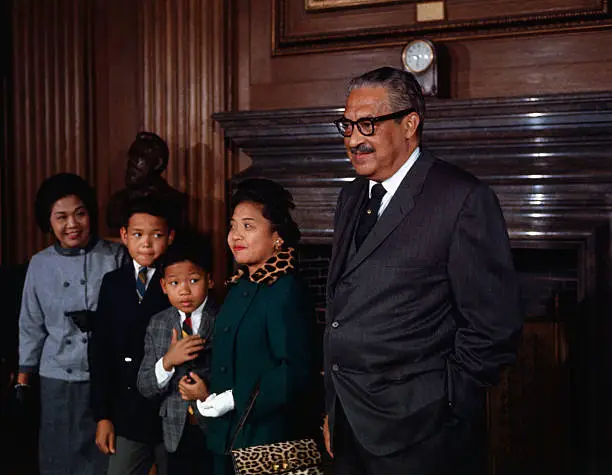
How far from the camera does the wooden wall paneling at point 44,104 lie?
4109mm

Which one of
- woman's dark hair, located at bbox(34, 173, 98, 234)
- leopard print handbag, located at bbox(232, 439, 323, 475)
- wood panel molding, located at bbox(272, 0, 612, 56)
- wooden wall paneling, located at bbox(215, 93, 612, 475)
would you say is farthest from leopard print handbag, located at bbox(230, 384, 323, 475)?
wood panel molding, located at bbox(272, 0, 612, 56)

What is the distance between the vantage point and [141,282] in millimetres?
3012

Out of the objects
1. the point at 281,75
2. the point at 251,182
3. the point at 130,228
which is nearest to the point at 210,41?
the point at 281,75

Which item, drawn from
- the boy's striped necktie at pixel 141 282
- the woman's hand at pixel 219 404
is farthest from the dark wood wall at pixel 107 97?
the woman's hand at pixel 219 404

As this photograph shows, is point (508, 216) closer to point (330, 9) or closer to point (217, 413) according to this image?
point (330, 9)

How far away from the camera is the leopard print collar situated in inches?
99.1

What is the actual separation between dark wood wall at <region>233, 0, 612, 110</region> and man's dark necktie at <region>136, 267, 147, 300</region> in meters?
1.07

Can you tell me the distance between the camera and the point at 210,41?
3.79 metres

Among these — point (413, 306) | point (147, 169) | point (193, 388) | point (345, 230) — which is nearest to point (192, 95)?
point (147, 169)

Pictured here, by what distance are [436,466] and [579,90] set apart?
180cm

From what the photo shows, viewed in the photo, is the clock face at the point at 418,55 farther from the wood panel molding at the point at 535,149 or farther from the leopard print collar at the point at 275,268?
the leopard print collar at the point at 275,268

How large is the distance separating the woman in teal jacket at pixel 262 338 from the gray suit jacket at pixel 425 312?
39cm

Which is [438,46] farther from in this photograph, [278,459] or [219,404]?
[278,459]

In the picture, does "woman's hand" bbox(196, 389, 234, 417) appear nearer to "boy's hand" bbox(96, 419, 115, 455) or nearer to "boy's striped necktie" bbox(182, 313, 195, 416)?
"boy's striped necktie" bbox(182, 313, 195, 416)
